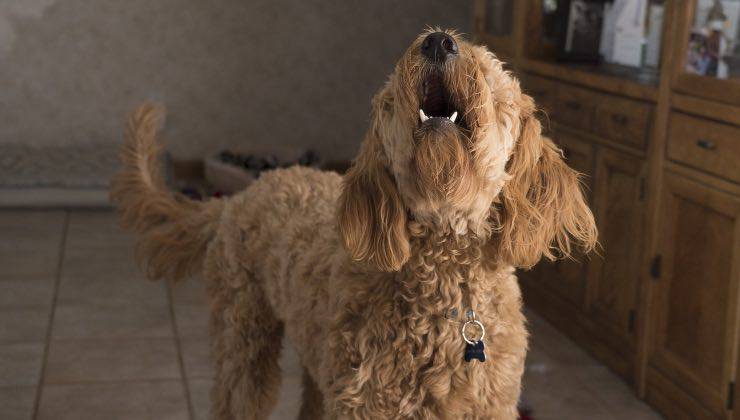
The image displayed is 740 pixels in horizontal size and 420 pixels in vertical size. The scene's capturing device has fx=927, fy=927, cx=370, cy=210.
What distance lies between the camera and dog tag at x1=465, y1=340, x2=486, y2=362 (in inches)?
68.6

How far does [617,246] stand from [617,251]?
18 mm

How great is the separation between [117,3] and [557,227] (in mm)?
4509

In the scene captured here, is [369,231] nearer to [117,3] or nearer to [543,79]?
[543,79]

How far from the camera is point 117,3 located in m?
5.64

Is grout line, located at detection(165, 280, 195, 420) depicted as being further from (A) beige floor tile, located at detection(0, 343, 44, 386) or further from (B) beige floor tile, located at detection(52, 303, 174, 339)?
(A) beige floor tile, located at detection(0, 343, 44, 386)

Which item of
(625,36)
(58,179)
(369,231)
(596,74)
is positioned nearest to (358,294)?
(369,231)

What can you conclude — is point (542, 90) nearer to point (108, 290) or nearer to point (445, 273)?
point (108, 290)

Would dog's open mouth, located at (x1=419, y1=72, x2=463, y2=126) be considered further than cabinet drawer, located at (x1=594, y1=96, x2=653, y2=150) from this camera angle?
No

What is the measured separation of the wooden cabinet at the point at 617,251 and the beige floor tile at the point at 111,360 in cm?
157

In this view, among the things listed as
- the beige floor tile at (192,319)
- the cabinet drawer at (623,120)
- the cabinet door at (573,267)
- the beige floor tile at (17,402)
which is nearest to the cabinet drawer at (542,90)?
the cabinet door at (573,267)

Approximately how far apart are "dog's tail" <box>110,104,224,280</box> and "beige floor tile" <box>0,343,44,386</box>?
0.80 metres

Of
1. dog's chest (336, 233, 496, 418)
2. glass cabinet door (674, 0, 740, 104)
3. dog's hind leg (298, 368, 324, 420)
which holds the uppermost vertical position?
glass cabinet door (674, 0, 740, 104)

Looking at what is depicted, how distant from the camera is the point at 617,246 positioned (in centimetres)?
334

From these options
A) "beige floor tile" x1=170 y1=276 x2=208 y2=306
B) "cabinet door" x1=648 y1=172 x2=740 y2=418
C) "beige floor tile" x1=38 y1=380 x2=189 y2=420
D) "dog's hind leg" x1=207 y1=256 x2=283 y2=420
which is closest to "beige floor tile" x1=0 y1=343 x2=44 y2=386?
"beige floor tile" x1=38 y1=380 x2=189 y2=420
